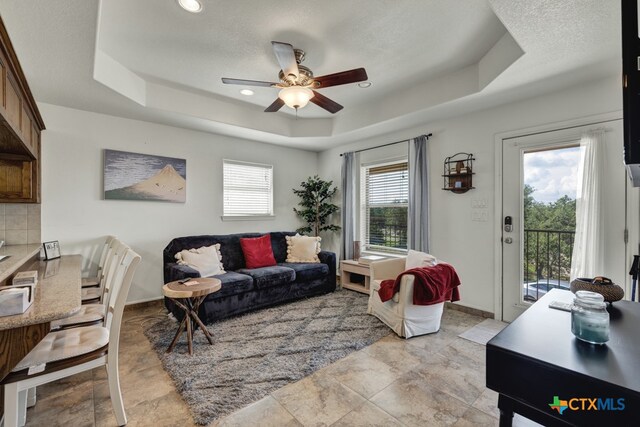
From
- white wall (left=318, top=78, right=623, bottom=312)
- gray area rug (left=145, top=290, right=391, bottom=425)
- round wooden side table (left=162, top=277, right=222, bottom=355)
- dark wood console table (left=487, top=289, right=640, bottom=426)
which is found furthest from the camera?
white wall (left=318, top=78, right=623, bottom=312)

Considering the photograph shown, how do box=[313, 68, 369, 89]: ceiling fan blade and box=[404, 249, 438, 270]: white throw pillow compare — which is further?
box=[404, 249, 438, 270]: white throw pillow

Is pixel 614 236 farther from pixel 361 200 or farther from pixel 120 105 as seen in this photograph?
pixel 120 105

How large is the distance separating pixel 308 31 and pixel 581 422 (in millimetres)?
2846

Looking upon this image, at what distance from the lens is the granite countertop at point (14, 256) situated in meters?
1.87

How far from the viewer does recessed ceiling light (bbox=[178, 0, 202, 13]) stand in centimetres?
207

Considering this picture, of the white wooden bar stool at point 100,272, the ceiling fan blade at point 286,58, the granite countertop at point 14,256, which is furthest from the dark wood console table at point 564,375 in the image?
the white wooden bar stool at point 100,272

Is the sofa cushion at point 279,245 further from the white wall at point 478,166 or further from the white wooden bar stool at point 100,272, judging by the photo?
the white wall at point 478,166

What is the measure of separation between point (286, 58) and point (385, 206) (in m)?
3.06

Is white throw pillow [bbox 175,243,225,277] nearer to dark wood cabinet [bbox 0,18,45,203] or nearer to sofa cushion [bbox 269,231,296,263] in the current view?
sofa cushion [bbox 269,231,296,263]

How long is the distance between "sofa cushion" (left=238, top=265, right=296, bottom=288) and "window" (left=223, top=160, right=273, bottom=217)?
4.07 ft

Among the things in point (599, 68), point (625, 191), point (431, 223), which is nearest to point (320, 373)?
point (431, 223)

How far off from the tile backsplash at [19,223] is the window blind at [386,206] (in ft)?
14.6

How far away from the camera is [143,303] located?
3.75 meters

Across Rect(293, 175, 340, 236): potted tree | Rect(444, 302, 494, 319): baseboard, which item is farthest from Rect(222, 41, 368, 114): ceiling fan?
Rect(444, 302, 494, 319): baseboard
